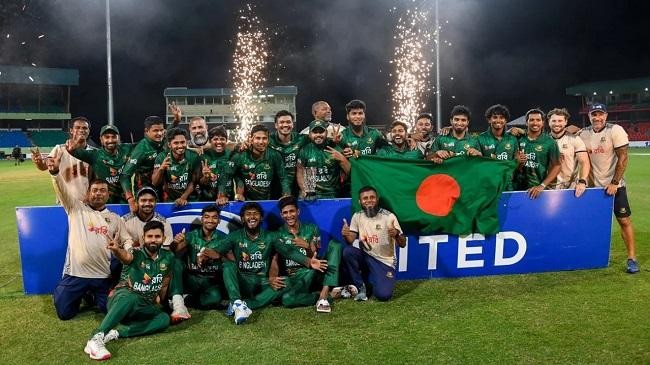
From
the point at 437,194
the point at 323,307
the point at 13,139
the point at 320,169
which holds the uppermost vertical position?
the point at 13,139

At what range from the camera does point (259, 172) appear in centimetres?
638

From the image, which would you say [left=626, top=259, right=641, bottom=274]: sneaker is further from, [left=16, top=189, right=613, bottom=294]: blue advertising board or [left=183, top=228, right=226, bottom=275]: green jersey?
[left=183, top=228, right=226, bottom=275]: green jersey

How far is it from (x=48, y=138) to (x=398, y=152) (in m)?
59.3

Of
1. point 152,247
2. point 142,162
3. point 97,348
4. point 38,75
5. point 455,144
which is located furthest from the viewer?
point 38,75

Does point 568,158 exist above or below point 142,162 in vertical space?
above

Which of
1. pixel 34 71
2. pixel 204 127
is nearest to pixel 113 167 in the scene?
pixel 204 127

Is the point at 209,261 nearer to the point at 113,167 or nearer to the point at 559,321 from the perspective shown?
the point at 113,167

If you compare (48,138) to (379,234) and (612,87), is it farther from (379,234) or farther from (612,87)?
(612,87)

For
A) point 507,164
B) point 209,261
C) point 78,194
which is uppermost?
point 507,164

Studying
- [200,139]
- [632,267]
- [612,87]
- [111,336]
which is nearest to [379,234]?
[200,139]

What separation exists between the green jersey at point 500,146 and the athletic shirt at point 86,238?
14.6 ft

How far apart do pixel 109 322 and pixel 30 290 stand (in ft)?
7.14

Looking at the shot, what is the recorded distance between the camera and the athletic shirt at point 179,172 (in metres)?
6.20

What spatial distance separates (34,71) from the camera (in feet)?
201
